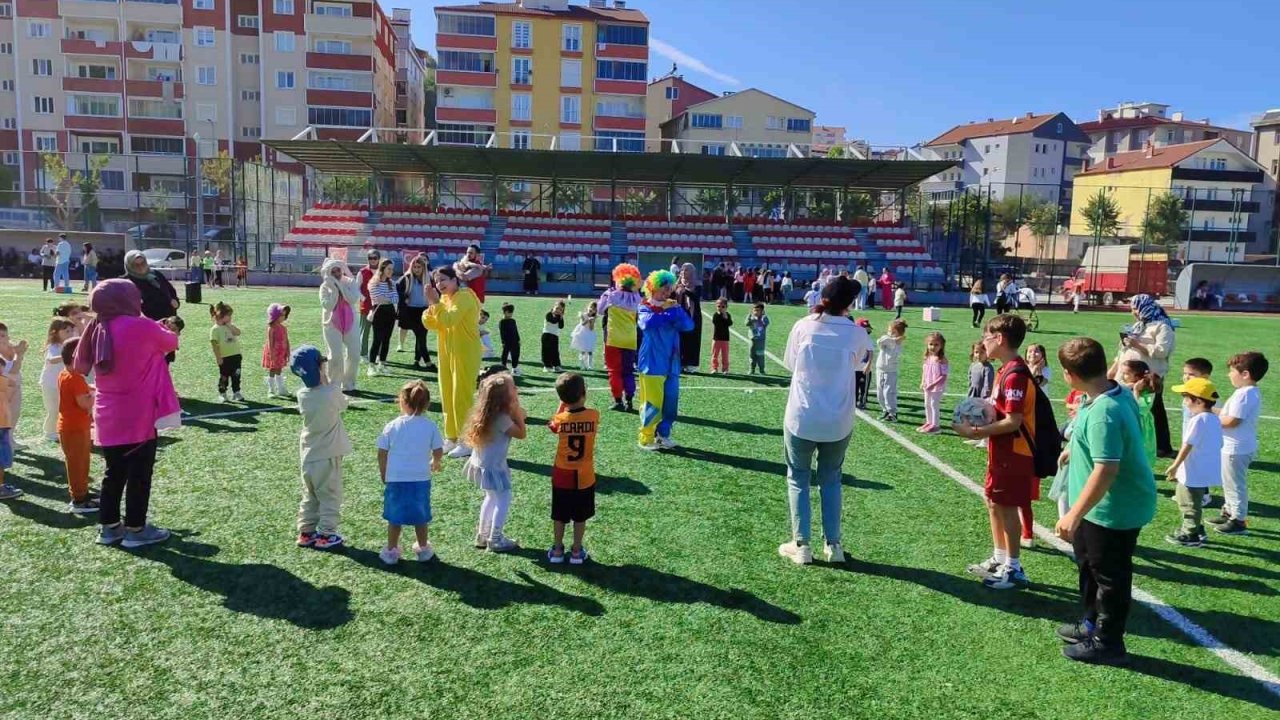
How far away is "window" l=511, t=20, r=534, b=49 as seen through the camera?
215ft

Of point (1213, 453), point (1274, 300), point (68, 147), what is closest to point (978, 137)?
point (1274, 300)

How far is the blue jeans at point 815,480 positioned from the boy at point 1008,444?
0.79 metres

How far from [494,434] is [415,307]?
821 centimetres

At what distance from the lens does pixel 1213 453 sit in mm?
5926

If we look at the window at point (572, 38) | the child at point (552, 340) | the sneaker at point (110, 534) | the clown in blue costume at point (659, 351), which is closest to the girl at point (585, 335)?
the child at point (552, 340)

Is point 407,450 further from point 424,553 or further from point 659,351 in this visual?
point 659,351

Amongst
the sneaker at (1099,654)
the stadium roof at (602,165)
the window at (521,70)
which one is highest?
the window at (521,70)

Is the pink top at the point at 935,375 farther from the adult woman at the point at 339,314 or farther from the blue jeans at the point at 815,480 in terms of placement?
the adult woman at the point at 339,314

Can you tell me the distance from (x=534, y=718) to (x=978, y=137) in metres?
104

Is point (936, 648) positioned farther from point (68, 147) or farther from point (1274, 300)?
point (68, 147)

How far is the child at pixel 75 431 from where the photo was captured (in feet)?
19.5

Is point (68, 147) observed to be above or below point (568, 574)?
above

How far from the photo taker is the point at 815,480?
18.0ft

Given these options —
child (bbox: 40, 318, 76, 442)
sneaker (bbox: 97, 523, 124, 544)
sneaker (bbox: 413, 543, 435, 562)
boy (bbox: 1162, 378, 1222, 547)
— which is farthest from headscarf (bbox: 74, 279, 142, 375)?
boy (bbox: 1162, 378, 1222, 547)
